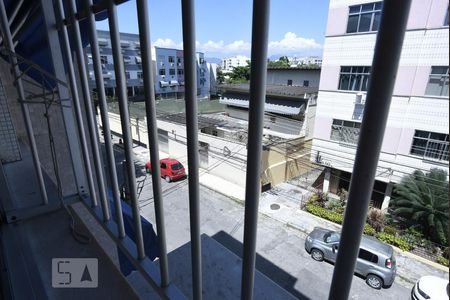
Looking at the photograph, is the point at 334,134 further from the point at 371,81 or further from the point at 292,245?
the point at 371,81

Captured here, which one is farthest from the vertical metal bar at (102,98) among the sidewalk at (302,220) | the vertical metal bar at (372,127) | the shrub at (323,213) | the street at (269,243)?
the shrub at (323,213)

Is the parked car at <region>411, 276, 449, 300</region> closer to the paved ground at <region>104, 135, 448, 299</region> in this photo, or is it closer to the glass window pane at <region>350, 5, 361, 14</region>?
the paved ground at <region>104, 135, 448, 299</region>

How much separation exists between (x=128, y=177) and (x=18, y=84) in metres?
0.89

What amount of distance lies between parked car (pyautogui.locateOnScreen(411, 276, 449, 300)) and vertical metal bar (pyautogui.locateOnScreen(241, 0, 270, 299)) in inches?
199

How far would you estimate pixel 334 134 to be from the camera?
5.36 metres

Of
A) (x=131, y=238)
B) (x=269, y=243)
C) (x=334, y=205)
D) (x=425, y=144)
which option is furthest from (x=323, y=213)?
(x=131, y=238)

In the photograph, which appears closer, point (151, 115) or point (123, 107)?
point (151, 115)

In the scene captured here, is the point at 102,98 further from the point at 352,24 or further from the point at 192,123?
the point at 352,24

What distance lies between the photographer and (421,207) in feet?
16.0

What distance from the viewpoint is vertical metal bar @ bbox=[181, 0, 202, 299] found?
1.55 ft

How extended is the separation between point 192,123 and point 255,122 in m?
0.16

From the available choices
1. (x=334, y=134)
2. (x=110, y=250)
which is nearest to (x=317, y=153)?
(x=334, y=134)

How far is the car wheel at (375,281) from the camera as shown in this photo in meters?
4.54

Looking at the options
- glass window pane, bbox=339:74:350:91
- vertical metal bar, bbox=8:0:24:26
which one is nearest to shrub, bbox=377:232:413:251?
glass window pane, bbox=339:74:350:91
